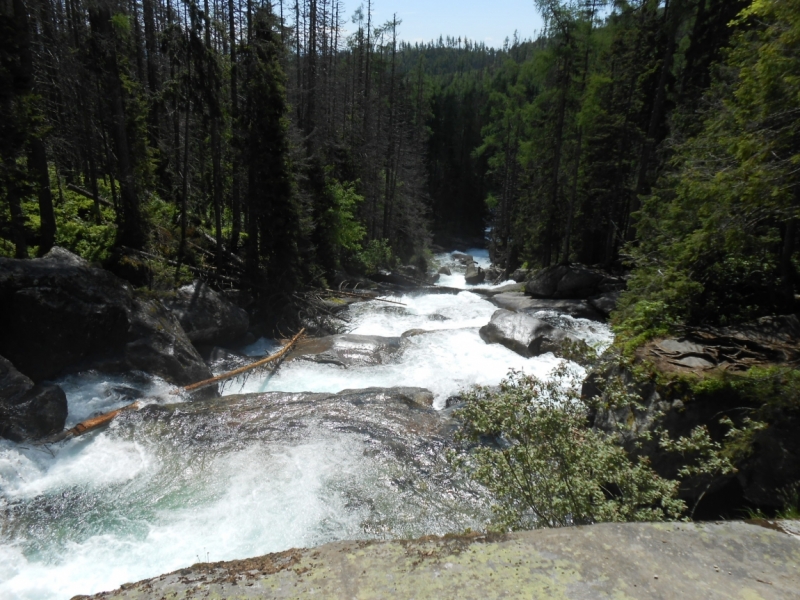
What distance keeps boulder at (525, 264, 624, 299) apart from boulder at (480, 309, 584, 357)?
248 inches

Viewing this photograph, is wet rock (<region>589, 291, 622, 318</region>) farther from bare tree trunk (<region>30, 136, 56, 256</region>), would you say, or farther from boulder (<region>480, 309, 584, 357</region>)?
bare tree trunk (<region>30, 136, 56, 256</region>)

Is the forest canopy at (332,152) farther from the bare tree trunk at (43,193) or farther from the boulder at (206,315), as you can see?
the boulder at (206,315)

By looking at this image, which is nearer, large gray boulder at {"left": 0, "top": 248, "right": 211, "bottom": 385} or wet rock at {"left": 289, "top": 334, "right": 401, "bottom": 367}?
large gray boulder at {"left": 0, "top": 248, "right": 211, "bottom": 385}

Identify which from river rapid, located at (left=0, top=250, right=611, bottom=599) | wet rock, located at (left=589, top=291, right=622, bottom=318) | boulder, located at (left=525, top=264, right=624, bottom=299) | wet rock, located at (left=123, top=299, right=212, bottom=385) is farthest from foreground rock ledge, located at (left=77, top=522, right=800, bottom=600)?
boulder, located at (left=525, top=264, right=624, bottom=299)

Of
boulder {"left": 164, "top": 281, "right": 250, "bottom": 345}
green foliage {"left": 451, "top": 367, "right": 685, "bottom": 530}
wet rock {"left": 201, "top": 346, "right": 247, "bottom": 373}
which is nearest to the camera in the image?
green foliage {"left": 451, "top": 367, "right": 685, "bottom": 530}

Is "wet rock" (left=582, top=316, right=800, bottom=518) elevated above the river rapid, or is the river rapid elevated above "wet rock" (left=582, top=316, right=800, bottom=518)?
"wet rock" (left=582, top=316, right=800, bottom=518)

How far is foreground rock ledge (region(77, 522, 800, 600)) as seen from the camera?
2.90 m

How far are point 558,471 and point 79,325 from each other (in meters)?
9.89

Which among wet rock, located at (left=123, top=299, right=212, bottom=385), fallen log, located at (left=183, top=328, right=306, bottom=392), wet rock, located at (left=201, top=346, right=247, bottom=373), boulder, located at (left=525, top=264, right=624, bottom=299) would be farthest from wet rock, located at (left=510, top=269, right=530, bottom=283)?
wet rock, located at (left=123, top=299, right=212, bottom=385)

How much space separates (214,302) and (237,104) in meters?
8.26

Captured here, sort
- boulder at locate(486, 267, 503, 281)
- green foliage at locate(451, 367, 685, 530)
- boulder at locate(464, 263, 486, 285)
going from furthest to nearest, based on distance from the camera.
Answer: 1. boulder at locate(486, 267, 503, 281)
2. boulder at locate(464, 263, 486, 285)
3. green foliage at locate(451, 367, 685, 530)

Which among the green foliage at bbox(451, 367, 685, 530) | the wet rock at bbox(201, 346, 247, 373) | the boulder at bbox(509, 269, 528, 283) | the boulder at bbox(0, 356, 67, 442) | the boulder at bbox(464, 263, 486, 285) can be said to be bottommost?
the boulder at bbox(464, 263, 486, 285)

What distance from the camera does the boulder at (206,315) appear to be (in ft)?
43.3

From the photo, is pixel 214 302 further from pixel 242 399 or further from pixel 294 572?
pixel 294 572
